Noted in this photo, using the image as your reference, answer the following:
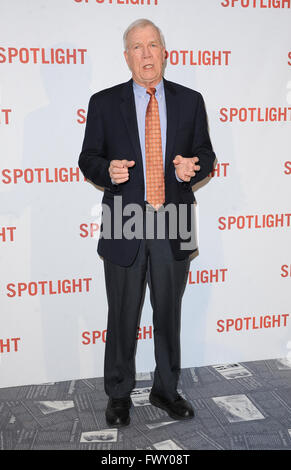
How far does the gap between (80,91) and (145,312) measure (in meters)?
1.34

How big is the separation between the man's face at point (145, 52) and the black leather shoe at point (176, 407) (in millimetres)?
1601

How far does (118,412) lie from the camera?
2559 mm

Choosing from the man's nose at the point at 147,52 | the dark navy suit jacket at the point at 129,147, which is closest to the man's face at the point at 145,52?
the man's nose at the point at 147,52

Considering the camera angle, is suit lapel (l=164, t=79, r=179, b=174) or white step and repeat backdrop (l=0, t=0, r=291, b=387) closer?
suit lapel (l=164, t=79, r=179, b=174)

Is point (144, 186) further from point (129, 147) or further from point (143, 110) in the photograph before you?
point (143, 110)

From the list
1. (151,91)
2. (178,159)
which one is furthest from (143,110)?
(178,159)

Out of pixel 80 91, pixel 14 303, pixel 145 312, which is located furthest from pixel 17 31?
pixel 145 312

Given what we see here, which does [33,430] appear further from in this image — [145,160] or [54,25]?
[54,25]

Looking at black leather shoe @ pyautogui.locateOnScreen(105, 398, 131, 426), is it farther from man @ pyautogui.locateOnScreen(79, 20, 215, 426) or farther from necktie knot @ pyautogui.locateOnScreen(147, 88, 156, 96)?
necktie knot @ pyautogui.locateOnScreen(147, 88, 156, 96)

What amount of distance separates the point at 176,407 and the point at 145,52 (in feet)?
5.69

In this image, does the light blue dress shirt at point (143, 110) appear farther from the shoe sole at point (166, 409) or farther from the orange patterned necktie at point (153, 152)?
the shoe sole at point (166, 409)

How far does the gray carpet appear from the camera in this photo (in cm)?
238

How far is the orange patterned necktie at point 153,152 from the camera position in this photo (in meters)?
2.39

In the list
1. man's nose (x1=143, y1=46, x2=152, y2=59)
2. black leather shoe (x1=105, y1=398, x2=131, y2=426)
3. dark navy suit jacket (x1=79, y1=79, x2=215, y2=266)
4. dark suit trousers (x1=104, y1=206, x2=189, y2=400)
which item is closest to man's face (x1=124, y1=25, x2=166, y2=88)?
man's nose (x1=143, y1=46, x2=152, y2=59)
